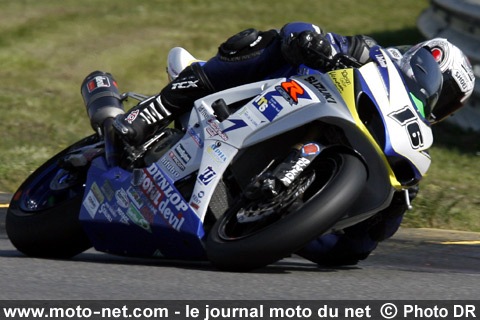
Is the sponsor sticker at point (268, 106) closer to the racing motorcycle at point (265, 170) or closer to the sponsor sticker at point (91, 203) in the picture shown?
the racing motorcycle at point (265, 170)

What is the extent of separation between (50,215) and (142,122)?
74cm

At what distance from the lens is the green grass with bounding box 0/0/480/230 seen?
26.2 ft

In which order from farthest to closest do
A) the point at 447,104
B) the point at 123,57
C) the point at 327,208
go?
the point at 123,57, the point at 447,104, the point at 327,208

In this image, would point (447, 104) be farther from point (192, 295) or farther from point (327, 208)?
point (192, 295)

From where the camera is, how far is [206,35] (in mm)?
14133

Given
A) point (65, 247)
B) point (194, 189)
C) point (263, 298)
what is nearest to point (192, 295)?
point (263, 298)

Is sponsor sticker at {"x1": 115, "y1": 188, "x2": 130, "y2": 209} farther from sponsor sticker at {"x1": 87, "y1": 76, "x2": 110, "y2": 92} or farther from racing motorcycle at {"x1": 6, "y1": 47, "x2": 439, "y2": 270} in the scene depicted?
sponsor sticker at {"x1": 87, "y1": 76, "x2": 110, "y2": 92}

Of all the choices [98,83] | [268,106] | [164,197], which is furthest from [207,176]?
[98,83]

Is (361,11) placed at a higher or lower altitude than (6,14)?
lower

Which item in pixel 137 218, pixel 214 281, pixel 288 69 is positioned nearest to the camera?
pixel 214 281

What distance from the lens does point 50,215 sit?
4938 millimetres

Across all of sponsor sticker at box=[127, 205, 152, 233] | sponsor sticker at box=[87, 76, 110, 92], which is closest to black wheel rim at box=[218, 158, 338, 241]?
→ sponsor sticker at box=[127, 205, 152, 233]

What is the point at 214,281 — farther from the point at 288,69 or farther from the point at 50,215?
the point at 50,215

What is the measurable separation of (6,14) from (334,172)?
40.0ft
